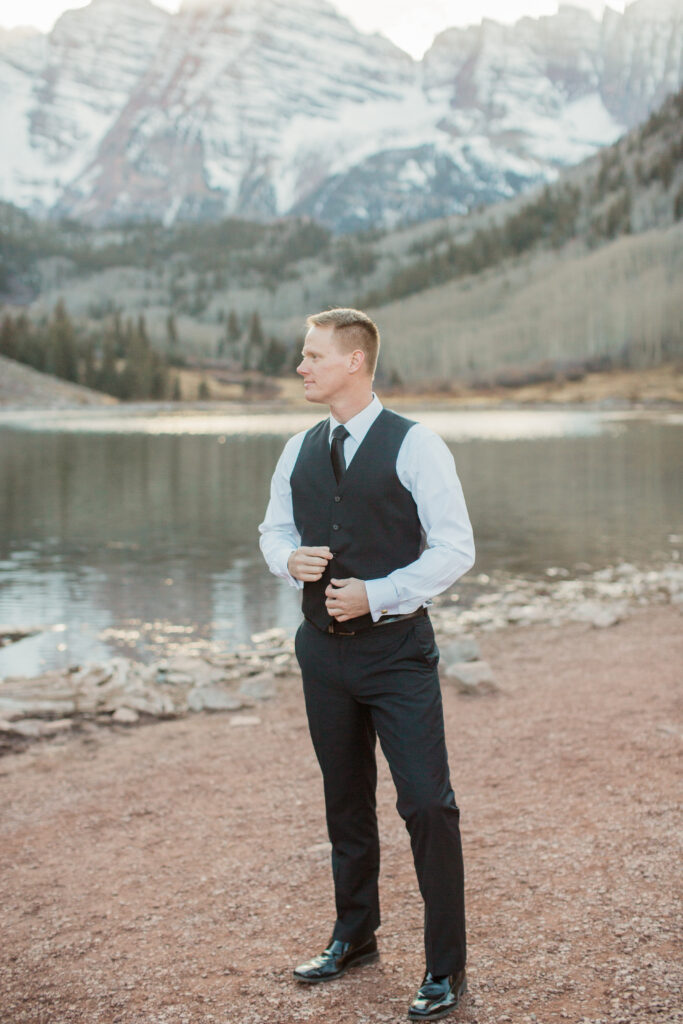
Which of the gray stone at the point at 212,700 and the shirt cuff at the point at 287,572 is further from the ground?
the shirt cuff at the point at 287,572

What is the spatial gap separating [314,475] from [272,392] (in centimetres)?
18349

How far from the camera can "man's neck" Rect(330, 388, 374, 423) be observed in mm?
3916

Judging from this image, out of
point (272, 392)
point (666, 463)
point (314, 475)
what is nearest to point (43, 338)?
point (272, 392)

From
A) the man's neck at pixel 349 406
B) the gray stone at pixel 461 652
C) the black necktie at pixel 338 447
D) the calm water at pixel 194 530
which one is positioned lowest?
the calm water at pixel 194 530

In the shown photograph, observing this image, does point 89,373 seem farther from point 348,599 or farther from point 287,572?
point 348,599

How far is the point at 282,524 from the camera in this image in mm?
4195

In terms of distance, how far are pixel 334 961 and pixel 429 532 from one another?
191 cm

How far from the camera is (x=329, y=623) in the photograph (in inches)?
151

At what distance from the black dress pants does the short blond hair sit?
43.8 inches

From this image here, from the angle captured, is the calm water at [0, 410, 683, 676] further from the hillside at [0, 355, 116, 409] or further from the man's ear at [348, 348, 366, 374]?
the hillside at [0, 355, 116, 409]

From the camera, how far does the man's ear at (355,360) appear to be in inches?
154

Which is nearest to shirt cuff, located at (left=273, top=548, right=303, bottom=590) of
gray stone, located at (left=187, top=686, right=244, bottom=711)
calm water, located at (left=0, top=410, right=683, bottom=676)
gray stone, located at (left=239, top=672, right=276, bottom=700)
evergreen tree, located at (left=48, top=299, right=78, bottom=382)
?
gray stone, located at (left=187, top=686, right=244, bottom=711)

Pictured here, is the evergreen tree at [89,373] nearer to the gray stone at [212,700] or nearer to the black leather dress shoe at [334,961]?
the gray stone at [212,700]

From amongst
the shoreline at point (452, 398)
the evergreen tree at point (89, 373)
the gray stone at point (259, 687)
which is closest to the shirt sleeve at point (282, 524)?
the gray stone at point (259, 687)
